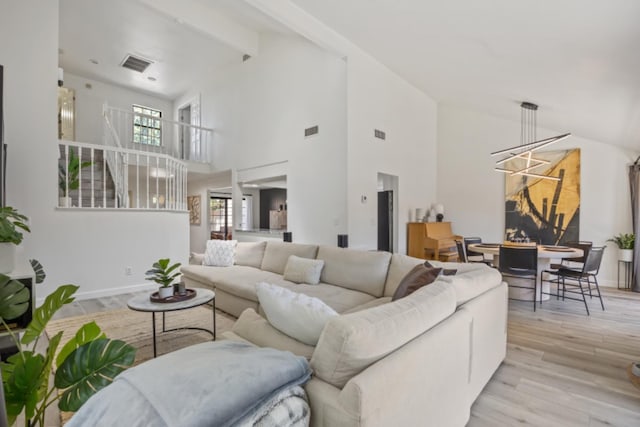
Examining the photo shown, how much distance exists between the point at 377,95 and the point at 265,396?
5344 mm

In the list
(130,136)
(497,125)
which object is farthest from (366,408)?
(130,136)

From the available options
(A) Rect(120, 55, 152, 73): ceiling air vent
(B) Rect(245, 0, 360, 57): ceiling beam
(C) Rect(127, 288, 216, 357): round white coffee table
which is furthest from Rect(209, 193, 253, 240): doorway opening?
(C) Rect(127, 288, 216, 357): round white coffee table

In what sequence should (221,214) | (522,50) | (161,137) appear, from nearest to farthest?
1. (522,50)
2. (161,137)
3. (221,214)

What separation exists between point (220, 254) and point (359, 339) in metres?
3.80

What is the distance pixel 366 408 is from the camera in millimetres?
970

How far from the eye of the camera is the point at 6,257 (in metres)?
2.41

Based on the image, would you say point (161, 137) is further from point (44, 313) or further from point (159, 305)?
point (44, 313)

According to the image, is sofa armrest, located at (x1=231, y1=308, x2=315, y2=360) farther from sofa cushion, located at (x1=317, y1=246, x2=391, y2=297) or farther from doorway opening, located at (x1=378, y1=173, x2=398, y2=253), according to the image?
doorway opening, located at (x1=378, y1=173, x2=398, y2=253)

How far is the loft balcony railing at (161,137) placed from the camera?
8.29 metres

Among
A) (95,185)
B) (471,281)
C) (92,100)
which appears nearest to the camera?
Answer: (471,281)

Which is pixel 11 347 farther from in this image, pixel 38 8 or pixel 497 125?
pixel 497 125

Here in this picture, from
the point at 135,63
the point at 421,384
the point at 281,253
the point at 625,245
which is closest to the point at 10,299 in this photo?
the point at 421,384

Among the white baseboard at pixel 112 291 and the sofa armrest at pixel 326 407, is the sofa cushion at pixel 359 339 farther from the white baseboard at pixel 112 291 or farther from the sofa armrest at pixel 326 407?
the white baseboard at pixel 112 291

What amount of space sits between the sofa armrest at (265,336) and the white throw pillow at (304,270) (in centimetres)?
162
